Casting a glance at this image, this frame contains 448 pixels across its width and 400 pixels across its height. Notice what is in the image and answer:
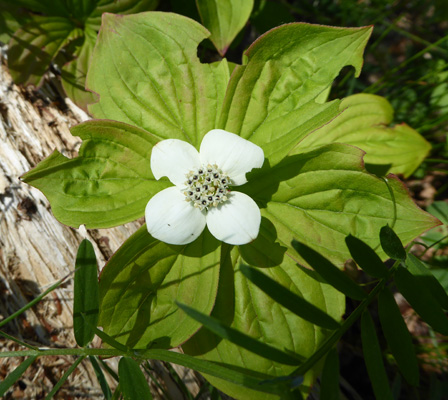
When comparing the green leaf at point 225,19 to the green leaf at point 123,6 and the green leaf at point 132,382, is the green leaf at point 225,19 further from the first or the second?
the green leaf at point 132,382

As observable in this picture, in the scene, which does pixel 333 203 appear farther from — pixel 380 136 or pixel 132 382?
pixel 132 382

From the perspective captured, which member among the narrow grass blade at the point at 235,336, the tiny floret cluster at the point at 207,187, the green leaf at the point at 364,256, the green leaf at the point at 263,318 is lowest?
the green leaf at the point at 263,318

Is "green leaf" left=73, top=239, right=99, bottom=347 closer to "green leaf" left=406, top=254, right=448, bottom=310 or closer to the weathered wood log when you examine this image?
the weathered wood log

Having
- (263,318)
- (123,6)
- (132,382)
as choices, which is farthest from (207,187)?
(123,6)

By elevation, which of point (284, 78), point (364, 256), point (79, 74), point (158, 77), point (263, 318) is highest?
point (79, 74)

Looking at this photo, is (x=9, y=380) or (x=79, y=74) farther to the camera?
(x=79, y=74)

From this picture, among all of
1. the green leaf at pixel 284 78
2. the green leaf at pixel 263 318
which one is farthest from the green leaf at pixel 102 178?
the green leaf at pixel 263 318
